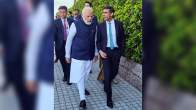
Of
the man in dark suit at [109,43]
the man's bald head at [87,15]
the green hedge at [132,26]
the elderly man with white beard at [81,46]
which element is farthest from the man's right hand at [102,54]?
the green hedge at [132,26]

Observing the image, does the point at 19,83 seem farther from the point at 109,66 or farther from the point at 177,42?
the point at 109,66

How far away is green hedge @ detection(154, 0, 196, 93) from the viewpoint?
2475mm

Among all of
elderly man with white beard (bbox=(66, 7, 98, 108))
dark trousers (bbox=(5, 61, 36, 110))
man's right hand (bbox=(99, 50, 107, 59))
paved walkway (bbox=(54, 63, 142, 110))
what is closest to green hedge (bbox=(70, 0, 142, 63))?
paved walkway (bbox=(54, 63, 142, 110))

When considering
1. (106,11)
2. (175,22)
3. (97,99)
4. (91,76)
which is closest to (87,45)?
(106,11)

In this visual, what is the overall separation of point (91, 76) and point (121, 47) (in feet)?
10.6

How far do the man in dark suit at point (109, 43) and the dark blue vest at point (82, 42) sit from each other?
0.87 ft

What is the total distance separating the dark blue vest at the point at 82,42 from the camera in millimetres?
6785

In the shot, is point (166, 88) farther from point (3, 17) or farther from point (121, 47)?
point (121, 47)

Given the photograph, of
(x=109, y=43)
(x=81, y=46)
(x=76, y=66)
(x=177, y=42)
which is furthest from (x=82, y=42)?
(x=177, y=42)

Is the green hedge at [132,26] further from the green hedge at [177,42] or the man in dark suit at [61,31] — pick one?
the green hedge at [177,42]

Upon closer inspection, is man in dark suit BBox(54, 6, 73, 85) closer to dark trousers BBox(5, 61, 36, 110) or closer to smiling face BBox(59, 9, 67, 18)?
smiling face BBox(59, 9, 67, 18)

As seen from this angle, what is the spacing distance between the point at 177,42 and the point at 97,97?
5.40 meters

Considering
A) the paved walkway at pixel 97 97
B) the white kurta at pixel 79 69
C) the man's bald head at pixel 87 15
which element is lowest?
the paved walkway at pixel 97 97

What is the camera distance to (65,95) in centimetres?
805
